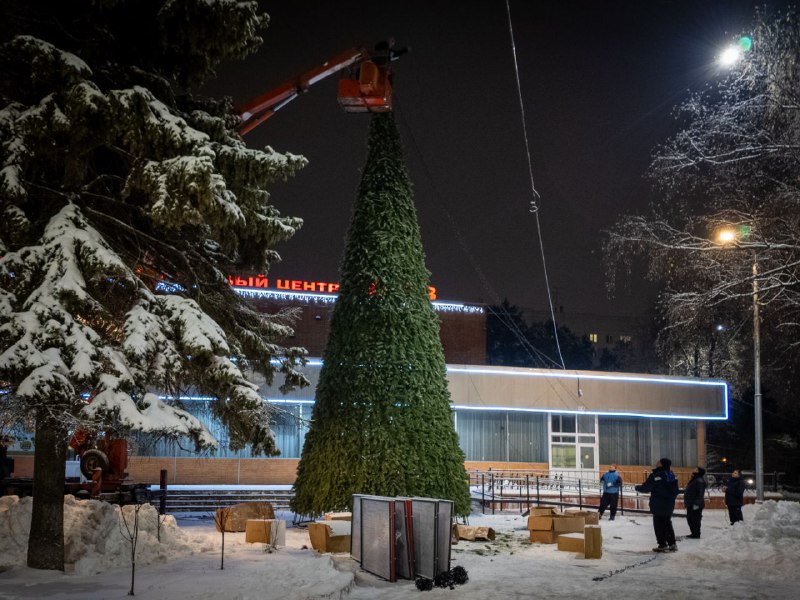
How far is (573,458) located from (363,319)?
22.2 meters

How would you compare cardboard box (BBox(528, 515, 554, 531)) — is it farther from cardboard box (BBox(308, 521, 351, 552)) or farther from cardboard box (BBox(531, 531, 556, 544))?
cardboard box (BBox(308, 521, 351, 552))

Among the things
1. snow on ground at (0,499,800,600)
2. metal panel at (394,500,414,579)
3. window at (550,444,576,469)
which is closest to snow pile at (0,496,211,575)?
snow on ground at (0,499,800,600)

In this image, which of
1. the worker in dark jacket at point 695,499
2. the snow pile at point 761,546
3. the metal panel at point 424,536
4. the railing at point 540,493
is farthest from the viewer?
the railing at point 540,493

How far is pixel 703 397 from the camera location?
3712 centimetres

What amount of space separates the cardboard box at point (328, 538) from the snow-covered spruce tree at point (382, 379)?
1711 mm

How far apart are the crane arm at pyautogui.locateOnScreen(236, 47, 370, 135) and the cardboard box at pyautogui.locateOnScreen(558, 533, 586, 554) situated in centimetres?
1115

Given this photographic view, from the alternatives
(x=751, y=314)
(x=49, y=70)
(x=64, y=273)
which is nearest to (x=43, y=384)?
(x=64, y=273)

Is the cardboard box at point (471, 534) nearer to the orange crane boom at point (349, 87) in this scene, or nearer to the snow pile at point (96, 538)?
the snow pile at point (96, 538)

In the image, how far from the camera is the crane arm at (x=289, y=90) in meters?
18.6

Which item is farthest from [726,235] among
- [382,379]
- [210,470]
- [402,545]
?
[210,470]

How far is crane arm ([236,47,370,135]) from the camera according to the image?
1858 centimetres

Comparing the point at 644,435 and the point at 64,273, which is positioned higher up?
the point at 64,273

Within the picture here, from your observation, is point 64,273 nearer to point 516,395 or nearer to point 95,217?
point 95,217

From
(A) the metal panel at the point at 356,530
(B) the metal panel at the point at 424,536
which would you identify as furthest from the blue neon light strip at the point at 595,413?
(B) the metal panel at the point at 424,536
